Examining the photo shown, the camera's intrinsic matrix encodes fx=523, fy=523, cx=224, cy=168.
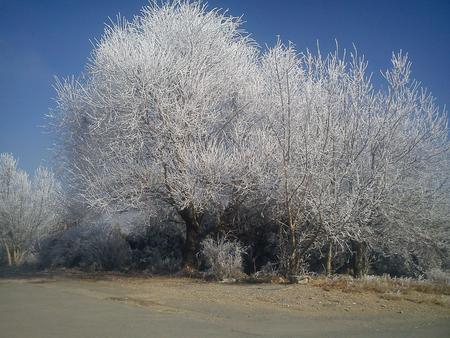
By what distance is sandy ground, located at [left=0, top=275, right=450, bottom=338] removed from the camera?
8039 millimetres

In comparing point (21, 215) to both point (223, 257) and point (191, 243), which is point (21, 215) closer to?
point (191, 243)

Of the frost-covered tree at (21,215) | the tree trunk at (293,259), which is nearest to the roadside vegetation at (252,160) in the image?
the tree trunk at (293,259)

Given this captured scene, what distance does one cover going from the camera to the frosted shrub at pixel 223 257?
1528 cm

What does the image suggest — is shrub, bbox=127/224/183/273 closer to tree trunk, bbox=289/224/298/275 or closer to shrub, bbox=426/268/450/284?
tree trunk, bbox=289/224/298/275

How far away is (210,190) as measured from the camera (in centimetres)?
1496

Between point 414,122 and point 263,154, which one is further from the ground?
point 414,122

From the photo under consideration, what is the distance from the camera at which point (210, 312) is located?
9.85 metres

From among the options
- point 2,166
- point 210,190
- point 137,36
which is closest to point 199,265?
point 210,190

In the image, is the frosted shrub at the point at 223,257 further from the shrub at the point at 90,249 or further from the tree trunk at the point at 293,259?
the shrub at the point at 90,249

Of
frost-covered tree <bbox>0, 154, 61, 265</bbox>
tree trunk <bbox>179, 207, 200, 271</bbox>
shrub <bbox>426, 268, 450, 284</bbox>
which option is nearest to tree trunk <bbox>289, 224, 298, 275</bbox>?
tree trunk <bbox>179, 207, 200, 271</bbox>

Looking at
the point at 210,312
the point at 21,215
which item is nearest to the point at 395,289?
the point at 210,312

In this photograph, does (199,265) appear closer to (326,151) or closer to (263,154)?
(263,154)

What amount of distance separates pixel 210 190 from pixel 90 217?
6.28 meters

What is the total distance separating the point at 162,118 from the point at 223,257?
4541 mm
